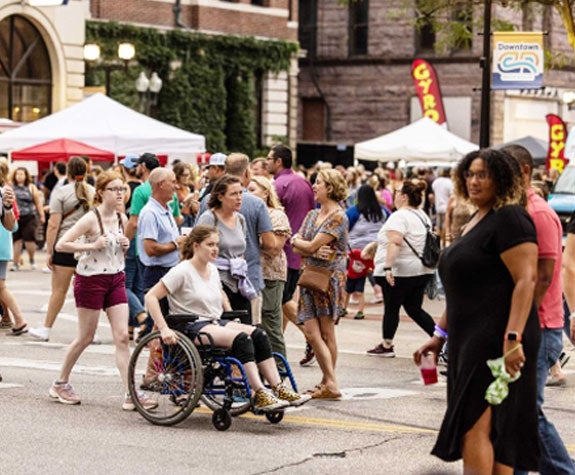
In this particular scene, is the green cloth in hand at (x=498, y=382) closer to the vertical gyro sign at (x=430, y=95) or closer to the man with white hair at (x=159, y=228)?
the man with white hair at (x=159, y=228)

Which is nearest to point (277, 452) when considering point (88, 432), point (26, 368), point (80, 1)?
point (88, 432)

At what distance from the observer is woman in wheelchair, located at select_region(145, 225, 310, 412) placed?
10.1m

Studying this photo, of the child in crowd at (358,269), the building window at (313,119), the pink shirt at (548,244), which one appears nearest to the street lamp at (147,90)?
the building window at (313,119)

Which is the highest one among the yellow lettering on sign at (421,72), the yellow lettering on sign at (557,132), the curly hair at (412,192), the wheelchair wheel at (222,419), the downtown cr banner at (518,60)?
the yellow lettering on sign at (421,72)

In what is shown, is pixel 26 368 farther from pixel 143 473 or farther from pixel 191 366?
pixel 143 473

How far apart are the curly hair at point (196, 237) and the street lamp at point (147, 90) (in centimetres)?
2522

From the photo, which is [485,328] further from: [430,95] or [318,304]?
[430,95]

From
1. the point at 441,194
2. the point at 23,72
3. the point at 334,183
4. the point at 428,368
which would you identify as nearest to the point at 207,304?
the point at 334,183

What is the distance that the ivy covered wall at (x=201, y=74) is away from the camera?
38.5 meters

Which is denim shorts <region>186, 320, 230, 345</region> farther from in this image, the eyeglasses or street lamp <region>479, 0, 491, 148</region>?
street lamp <region>479, 0, 491, 148</region>

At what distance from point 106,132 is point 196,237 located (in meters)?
14.0

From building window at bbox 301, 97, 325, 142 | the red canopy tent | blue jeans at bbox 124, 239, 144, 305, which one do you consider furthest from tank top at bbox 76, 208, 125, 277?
building window at bbox 301, 97, 325, 142

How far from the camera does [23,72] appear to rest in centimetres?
3672

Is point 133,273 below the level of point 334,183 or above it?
below
